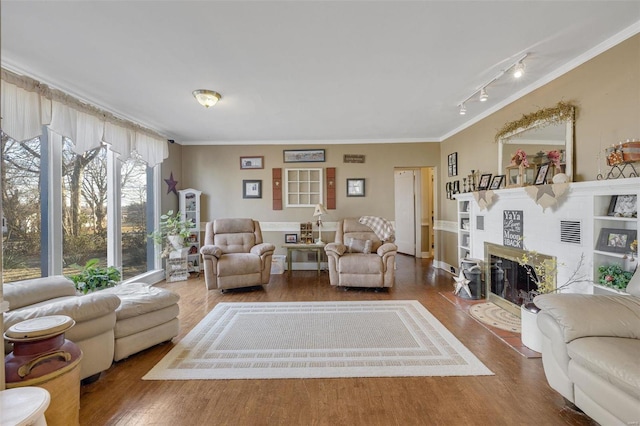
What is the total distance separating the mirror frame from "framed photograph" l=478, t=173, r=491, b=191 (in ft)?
1.64

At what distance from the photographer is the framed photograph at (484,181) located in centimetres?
382

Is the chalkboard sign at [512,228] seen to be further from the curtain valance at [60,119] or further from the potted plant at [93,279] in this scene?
the curtain valance at [60,119]

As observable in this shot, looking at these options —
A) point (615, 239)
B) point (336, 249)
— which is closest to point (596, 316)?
point (615, 239)

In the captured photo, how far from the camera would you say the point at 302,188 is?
219 inches

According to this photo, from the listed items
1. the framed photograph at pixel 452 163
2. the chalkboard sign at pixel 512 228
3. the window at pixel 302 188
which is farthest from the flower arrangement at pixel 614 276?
the window at pixel 302 188

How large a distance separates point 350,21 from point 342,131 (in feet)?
9.37

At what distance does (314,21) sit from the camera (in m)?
2.03

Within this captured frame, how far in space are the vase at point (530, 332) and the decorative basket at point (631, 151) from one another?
1336 millimetres

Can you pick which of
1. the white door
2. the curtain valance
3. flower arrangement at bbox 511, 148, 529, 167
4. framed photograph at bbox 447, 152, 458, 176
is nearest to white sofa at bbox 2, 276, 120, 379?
the curtain valance

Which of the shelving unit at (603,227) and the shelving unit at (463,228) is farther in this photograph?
the shelving unit at (463,228)

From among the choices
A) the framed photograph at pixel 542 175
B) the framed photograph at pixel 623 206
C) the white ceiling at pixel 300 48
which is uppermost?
the white ceiling at pixel 300 48

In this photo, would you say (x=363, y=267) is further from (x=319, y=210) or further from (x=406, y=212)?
(x=406, y=212)

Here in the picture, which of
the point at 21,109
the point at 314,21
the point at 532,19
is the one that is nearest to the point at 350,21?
the point at 314,21

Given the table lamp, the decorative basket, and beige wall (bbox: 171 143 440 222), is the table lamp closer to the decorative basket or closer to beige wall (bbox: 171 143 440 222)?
beige wall (bbox: 171 143 440 222)
